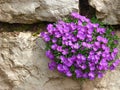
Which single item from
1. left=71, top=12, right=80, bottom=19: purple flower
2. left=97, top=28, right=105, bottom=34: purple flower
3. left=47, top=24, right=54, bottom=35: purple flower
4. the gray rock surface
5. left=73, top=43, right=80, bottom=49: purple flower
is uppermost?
left=71, top=12, right=80, bottom=19: purple flower

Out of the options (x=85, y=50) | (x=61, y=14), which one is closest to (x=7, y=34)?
(x=61, y=14)

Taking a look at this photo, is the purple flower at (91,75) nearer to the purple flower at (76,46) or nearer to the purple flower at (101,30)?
the purple flower at (76,46)

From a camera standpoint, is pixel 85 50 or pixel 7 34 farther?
pixel 7 34

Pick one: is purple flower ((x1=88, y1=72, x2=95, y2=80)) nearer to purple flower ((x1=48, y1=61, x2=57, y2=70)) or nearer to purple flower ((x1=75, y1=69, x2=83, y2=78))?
purple flower ((x1=75, y1=69, x2=83, y2=78))

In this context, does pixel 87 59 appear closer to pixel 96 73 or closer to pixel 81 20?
pixel 96 73

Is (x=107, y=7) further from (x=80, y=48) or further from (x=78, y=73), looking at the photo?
(x=78, y=73)

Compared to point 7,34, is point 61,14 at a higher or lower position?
higher

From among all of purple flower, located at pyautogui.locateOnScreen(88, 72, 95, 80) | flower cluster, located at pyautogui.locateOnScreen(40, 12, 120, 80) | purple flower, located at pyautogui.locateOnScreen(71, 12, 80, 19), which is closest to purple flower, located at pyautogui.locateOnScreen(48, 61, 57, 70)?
flower cluster, located at pyautogui.locateOnScreen(40, 12, 120, 80)

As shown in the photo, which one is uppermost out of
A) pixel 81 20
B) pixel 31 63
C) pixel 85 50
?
pixel 81 20
